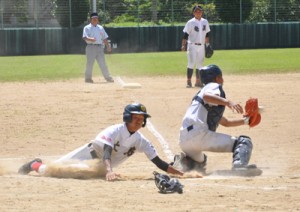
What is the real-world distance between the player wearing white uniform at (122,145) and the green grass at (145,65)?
1447cm

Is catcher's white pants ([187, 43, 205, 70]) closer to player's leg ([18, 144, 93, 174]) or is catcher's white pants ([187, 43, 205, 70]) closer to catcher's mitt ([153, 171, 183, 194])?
player's leg ([18, 144, 93, 174])

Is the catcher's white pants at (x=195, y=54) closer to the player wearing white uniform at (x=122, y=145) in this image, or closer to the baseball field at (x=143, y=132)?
the baseball field at (x=143, y=132)

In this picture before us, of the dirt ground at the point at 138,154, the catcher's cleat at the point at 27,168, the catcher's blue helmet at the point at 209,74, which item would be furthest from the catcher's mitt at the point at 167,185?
the catcher's blue helmet at the point at 209,74

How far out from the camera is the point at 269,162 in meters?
10.9

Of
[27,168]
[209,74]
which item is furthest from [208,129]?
[27,168]

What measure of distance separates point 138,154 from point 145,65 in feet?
58.4

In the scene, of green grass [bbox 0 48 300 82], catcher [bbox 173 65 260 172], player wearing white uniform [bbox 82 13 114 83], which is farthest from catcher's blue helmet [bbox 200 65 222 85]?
green grass [bbox 0 48 300 82]

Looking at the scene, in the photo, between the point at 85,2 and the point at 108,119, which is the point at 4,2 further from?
the point at 108,119

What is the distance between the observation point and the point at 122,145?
935cm

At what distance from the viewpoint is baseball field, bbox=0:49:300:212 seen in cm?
765

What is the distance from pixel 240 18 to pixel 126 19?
616 centimetres

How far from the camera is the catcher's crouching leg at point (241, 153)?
9.66m

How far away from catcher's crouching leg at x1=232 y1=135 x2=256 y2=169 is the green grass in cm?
1443

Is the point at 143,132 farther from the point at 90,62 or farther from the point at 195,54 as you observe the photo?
the point at 90,62
